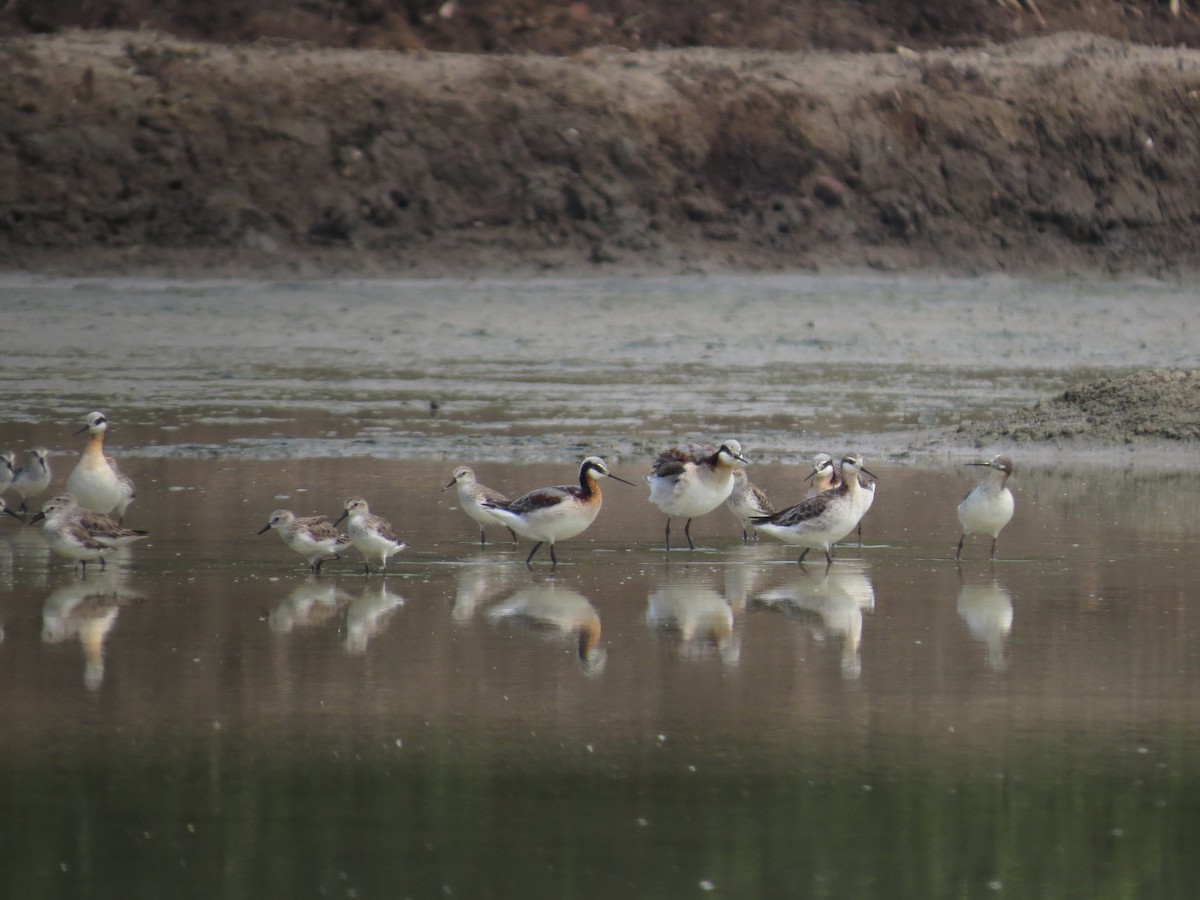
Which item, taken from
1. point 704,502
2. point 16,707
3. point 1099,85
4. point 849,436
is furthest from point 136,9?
point 16,707

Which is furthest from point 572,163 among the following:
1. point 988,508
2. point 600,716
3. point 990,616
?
point 600,716

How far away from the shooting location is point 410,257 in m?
35.3

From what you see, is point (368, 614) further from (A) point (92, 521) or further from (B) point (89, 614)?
(A) point (92, 521)

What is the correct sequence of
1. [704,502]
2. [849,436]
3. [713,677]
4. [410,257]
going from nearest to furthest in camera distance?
[713,677] < [704,502] < [849,436] < [410,257]

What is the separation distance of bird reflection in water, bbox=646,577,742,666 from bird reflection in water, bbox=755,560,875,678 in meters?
0.30

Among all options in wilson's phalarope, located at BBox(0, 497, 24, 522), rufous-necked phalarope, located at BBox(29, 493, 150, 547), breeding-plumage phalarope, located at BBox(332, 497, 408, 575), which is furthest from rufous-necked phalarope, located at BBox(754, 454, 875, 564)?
wilson's phalarope, located at BBox(0, 497, 24, 522)

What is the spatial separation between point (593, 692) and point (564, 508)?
132 inches

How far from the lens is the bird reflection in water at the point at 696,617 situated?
8.53 meters

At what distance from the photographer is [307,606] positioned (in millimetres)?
9562

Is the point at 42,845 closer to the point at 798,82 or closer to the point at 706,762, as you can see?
the point at 706,762

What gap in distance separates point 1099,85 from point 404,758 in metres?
37.9

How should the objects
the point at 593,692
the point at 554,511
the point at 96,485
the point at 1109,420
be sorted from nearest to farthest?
the point at 593,692, the point at 554,511, the point at 96,485, the point at 1109,420

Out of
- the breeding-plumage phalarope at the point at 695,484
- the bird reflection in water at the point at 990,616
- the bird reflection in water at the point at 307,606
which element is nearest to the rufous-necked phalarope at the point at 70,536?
the bird reflection in water at the point at 307,606

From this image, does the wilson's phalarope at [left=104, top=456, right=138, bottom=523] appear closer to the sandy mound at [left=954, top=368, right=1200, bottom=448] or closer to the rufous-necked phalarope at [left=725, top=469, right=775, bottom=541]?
the rufous-necked phalarope at [left=725, top=469, right=775, bottom=541]
